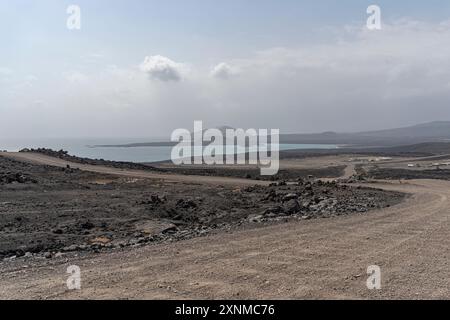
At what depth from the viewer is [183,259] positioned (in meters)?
9.61

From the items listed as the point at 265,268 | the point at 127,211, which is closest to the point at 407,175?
the point at 127,211

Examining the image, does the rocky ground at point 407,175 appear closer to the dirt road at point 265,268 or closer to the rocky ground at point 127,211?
the rocky ground at point 127,211

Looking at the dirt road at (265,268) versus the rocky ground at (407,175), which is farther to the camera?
the rocky ground at (407,175)

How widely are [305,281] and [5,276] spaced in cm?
543

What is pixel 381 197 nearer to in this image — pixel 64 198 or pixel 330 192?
pixel 330 192

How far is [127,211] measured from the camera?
1723cm

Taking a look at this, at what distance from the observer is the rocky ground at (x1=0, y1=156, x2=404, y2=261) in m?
12.7

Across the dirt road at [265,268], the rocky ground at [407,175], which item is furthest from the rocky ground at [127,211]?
the rocky ground at [407,175]

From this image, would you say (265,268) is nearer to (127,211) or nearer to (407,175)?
(127,211)

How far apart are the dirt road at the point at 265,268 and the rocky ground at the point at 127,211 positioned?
193cm

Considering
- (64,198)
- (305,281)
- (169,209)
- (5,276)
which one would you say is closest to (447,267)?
(305,281)

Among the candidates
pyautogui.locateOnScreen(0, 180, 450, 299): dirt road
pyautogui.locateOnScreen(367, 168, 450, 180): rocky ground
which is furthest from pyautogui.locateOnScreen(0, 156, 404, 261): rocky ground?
pyautogui.locateOnScreen(367, 168, 450, 180): rocky ground

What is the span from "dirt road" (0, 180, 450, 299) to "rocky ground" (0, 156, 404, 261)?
193 centimetres

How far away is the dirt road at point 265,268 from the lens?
7500mm
